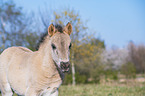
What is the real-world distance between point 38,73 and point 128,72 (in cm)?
2311

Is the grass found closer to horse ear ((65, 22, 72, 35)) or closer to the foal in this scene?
the foal

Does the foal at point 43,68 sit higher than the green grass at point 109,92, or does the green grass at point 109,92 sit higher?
the foal at point 43,68

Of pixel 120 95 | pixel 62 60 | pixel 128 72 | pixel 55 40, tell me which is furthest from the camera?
pixel 128 72

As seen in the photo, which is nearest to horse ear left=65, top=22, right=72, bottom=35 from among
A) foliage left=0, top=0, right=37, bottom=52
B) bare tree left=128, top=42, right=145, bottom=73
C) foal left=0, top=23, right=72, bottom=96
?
foal left=0, top=23, right=72, bottom=96

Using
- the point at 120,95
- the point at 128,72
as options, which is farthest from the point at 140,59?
the point at 120,95

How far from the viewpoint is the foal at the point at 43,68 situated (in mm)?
3645

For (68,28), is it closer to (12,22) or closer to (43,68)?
(43,68)

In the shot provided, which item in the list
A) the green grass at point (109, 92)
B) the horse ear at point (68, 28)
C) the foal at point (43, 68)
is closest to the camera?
the foal at point (43, 68)

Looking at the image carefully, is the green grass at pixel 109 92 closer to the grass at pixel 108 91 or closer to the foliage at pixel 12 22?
the grass at pixel 108 91

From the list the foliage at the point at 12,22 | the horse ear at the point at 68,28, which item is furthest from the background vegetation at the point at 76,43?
the horse ear at the point at 68,28

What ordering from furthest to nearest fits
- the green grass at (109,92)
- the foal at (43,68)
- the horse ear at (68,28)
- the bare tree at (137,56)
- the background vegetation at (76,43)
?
the bare tree at (137,56) → the background vegetation at (76,43) → the green grass at (109,92) → the horse ear at (68,28) → the foal at (43,68)

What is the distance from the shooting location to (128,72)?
25.0 m

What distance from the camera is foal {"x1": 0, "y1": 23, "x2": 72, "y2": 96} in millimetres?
3645

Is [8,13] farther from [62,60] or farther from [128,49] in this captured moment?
[128,49]
